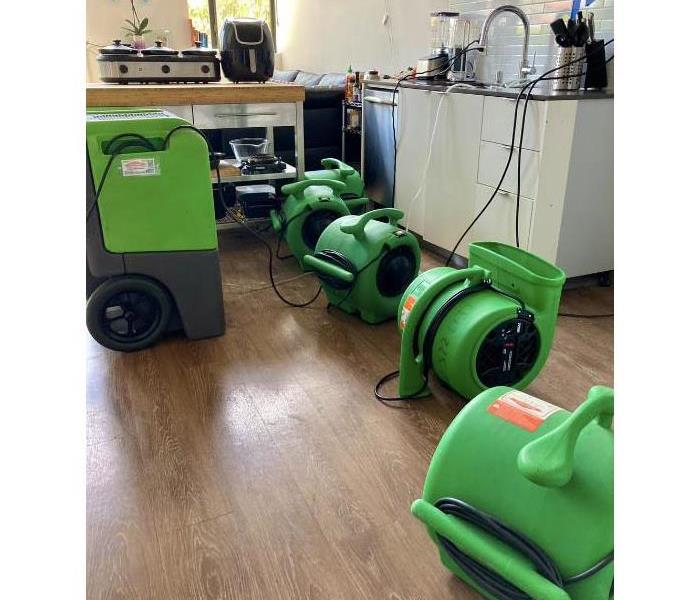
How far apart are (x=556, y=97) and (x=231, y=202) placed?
1.78 m

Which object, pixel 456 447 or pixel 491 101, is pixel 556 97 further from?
pixel 456 447

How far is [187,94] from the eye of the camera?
2381mm

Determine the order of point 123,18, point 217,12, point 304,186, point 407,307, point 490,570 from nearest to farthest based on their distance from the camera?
point 490,570 → point 407,307 → point 304,186 → point 123,18 → point 217,12

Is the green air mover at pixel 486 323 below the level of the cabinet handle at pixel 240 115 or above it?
below

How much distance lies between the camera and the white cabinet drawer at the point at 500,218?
222cm

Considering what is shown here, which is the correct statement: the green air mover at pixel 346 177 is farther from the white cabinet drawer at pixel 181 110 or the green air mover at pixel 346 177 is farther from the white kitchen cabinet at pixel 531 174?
the white cabinet drawer at pixel 181 110

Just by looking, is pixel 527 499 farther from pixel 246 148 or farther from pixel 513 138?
pixel 246 148

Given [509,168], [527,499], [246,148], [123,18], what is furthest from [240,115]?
[123,18]

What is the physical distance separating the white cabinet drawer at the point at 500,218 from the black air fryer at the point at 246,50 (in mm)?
1153

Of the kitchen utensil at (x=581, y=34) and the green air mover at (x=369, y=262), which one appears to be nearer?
the green air mover at (x=369, y=262)

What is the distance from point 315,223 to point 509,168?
2.83 feet

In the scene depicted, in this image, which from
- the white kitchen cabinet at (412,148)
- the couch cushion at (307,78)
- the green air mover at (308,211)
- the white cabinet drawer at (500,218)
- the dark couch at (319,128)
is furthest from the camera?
the couch cushion at (307,78)

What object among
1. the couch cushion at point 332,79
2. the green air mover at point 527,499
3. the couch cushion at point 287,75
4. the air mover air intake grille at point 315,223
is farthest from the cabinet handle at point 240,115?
the couch cushion at point 287,75
